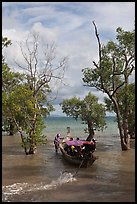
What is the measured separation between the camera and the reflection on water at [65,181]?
1114 centimetres

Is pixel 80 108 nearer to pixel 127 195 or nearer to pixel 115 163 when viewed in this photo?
pixel 115 163

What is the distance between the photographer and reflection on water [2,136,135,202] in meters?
11.1

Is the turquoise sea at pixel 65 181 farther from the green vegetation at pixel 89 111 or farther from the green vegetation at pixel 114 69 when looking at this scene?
the green vegetation at pixel 89 111

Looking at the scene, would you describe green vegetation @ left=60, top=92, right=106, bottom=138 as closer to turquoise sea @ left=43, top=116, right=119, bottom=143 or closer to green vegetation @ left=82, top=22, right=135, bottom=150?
turquoise sea @ left=43, top=116, right=119, bottom=143

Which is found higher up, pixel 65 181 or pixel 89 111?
pixel 89 111

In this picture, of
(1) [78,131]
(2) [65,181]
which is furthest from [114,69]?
(1) [78,131]

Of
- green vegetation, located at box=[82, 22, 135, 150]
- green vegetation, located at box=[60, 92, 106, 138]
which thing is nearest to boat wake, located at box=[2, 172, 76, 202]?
green vegetation, located at box=[82, 22, 135, 150]

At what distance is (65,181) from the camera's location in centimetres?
1355

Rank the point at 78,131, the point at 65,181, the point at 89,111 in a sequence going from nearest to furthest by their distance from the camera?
the point at 65,181
the point at 89,111
the point at 78,131

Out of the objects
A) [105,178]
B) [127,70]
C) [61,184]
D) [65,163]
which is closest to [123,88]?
[127,70]

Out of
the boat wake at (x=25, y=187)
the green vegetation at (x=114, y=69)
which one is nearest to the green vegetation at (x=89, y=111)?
the green vegetation at (x=114, y=69)

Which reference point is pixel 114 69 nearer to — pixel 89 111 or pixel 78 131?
pixel 89 111

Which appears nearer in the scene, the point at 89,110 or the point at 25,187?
the point at 25,187

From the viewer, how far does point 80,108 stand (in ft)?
123
